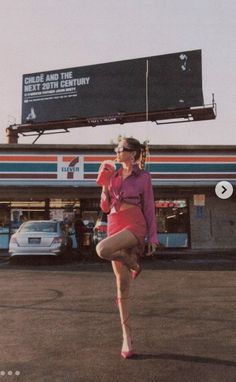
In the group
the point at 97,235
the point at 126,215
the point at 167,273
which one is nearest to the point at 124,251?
the point at 126,215

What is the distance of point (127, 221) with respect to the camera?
4148 mm

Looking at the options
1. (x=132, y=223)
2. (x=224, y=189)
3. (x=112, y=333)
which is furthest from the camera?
(x=224, y=189)

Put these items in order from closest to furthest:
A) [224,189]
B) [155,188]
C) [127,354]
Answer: [127,354] < [224,189] < [155,188]

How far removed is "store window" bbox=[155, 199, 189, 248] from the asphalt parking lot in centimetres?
1332

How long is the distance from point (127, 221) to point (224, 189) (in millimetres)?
18733

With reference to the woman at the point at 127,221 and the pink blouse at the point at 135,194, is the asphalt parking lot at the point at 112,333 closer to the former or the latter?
the woman at the point at 127,221

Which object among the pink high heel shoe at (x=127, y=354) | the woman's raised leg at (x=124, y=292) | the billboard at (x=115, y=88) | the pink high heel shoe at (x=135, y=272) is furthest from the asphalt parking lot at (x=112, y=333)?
the billboard at (x=115, y=88)

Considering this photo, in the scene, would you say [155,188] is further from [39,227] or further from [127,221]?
[127,221]

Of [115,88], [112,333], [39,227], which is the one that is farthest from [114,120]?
[112,333]

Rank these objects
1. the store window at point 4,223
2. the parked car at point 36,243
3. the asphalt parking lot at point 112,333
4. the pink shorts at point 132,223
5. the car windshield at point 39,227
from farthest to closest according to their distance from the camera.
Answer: the store window at point 4,223, the car windshield at point 39,227, the parked car at point 36,243, the pink shorts at point 132,223, the asphalt parking lot at point 112,333

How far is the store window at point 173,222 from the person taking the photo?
22.5 m

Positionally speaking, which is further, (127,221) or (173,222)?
(173,222)

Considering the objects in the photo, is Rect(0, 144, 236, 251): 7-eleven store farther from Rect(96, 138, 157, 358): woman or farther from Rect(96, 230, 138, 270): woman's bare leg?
Rect(96, 230, 138, 270): woman's bare leg

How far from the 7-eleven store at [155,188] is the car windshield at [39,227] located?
632 centimetres
